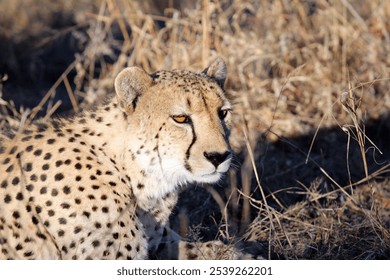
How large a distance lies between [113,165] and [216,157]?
44cm

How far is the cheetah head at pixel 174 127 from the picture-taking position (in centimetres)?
303

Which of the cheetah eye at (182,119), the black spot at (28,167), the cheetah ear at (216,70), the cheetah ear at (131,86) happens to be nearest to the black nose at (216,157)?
the cheetah eye at (182,119)

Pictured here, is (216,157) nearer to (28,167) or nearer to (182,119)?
(182,119)

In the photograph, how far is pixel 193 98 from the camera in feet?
10.2

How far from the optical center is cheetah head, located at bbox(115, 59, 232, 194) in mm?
3025

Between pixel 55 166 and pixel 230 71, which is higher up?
pixel 55 166

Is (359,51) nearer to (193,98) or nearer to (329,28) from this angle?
(329,28)

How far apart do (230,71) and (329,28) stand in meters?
0.81

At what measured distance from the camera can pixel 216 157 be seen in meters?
2.99

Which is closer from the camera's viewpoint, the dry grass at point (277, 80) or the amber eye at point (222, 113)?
the amber eye at point (222, 113)

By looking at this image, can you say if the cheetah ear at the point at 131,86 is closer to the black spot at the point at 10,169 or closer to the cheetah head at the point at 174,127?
the cheetah head at the point at 174,127

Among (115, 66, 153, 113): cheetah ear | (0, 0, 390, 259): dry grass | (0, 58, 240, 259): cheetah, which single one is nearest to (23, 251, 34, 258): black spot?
(0, 58, 240, 259): cheetah

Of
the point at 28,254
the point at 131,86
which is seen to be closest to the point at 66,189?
the point at 28,254
